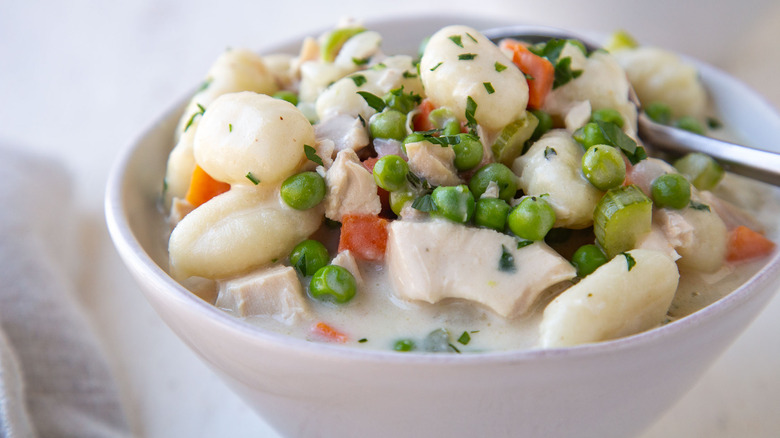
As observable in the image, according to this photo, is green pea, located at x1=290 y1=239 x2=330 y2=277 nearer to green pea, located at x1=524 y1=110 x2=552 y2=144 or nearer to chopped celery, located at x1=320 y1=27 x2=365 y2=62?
green pea, located at x1=524 y1=110 x2=552 y2=144

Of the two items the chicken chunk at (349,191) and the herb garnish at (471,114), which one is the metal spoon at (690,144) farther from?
the chicken chunk at (349,191)

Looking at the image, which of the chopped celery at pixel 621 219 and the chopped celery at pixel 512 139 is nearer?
the chopped celery at pixel 621 219

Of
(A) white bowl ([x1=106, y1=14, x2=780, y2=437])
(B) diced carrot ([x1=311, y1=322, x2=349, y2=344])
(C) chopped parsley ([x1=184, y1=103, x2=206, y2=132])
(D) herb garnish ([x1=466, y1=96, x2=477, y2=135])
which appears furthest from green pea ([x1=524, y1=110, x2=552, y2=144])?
(C) chopped parsley ([x1=184, y1=103, x2=206, y2=132])

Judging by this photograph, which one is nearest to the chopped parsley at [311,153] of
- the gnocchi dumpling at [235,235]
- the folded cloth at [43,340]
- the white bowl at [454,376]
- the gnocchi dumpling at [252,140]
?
the gnocchi dumpling at [252,140]

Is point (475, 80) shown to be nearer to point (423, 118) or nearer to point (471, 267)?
point (423, 118)

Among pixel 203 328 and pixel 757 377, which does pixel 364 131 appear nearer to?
pixel 203 328
